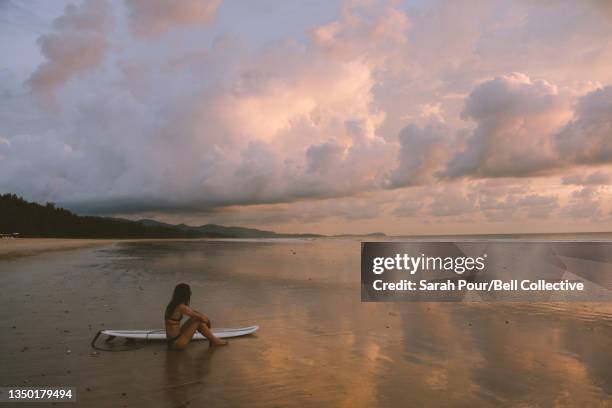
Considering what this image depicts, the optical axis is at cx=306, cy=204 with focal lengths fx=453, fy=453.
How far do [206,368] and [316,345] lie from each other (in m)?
2.85

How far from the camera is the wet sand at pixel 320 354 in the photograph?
25.7 ft

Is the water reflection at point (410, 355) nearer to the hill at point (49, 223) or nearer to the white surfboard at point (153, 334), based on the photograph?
the white surfboard at point (153, 334)

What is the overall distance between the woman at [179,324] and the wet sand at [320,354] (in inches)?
11.8

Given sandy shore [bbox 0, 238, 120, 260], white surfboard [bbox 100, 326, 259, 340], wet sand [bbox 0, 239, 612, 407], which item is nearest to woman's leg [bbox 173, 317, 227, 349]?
wet sand [bbox 0, 239, 612, 407]

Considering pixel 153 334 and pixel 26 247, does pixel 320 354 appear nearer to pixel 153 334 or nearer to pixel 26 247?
pixel 153 334

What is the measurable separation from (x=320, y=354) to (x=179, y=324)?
11.1 feet

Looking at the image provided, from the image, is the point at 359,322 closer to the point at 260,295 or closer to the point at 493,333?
the point at 493,333

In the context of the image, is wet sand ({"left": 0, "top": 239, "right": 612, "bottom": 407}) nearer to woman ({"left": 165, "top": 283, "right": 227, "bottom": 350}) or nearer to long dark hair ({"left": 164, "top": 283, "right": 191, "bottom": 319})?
woman ({"left": 165, "top": 283, "right": 227, "bottom": 350})

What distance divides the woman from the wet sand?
0.99 feet

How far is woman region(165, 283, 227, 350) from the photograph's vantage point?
1057 cm

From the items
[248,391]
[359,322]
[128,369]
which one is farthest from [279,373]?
[359,322]

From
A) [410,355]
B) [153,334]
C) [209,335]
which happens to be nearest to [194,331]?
[209,335]

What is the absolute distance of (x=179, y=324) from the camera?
10.7 meters

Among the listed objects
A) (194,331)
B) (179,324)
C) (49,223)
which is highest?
(49,223)
